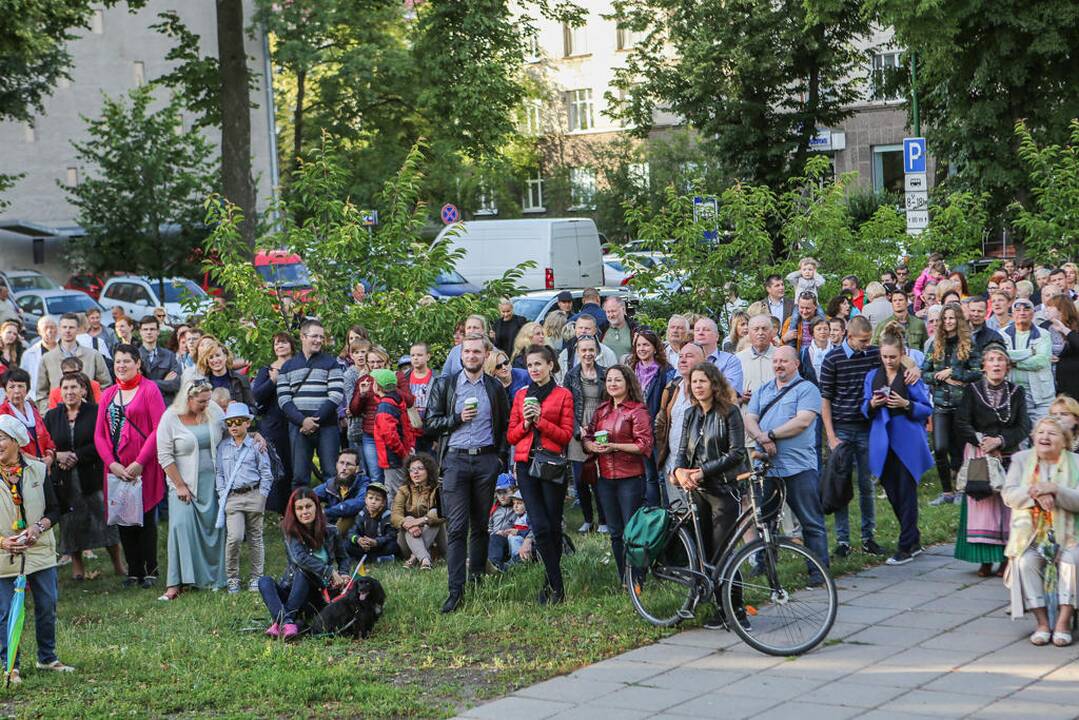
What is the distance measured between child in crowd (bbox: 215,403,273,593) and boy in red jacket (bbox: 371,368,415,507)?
123 centimetres

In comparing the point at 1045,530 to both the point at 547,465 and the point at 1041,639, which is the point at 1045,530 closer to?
the point at 1041,639

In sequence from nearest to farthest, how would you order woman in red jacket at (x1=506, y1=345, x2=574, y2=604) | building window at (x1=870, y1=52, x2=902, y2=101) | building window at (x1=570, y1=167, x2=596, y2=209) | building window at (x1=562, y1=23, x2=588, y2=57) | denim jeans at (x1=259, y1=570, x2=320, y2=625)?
denim jeans at (x1=259, y1=570, x2=320, y2=625) → woman in red jacket at (x1=506, y1=345, x2=574, y2=604) → building window at (x1=870, y1=52, x2=902, y2=101) → building window at (x1=570, y1=167, x2=596, y2=209) → building window at (x1=562, y1=23, x2=588, y2=57)

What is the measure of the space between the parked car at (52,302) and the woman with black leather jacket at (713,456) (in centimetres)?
2608

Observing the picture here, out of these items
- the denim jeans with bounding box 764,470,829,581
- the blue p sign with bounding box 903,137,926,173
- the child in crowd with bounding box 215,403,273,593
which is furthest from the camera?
the blue p sign with bounding box 903,137,926,173

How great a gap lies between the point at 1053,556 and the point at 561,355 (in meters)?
7.14

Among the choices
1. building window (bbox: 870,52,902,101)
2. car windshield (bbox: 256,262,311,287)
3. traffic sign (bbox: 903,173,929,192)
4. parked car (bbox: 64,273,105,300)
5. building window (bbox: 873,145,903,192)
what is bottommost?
car windshield (bbox: 256,262,311,287)

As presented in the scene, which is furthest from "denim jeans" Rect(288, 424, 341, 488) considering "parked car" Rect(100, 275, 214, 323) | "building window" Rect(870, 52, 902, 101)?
"building window" Rect(870, 52, 902, 101)

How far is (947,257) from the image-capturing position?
23.2 metres

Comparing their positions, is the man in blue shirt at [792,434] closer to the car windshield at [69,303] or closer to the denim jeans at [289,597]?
the denim jeans at [289,597]

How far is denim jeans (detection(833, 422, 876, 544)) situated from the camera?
1204 centimetres

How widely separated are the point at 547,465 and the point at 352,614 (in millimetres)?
1690

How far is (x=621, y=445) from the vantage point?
10.3 m

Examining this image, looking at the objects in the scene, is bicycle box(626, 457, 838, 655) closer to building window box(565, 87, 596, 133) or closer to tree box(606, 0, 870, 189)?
tree box(606, 0, 870, 189)

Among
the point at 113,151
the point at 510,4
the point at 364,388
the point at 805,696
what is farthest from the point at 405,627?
the point at 113,151
